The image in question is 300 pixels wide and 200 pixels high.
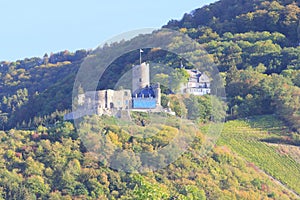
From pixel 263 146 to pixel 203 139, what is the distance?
112 inches

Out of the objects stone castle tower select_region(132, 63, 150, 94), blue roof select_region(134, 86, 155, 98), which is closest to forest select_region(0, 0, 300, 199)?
blue roof select_region(134, 86, 155, 98)

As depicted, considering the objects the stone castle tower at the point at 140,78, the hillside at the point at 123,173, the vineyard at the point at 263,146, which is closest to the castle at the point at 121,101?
the stone castle tower at the point at 140,78

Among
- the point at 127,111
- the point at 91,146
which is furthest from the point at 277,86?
the point at 91,146

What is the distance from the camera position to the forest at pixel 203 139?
116 ft

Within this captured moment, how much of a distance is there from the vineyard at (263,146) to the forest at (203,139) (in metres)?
0.04

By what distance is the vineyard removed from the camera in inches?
1512

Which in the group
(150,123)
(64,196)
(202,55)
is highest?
(202,55)

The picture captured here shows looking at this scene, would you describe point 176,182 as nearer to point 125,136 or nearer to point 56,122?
point 125,136

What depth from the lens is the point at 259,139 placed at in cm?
4106

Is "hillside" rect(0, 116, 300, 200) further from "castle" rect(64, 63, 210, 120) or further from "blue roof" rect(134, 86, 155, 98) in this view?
"blue roof" rect(134, 86, 155, 98)

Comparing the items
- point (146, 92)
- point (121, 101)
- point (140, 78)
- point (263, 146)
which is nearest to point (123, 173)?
point (121, 101)

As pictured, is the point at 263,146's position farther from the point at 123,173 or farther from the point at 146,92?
the point at 123,173

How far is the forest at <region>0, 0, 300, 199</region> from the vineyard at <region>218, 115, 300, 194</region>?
45mm

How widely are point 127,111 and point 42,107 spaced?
634 inches
